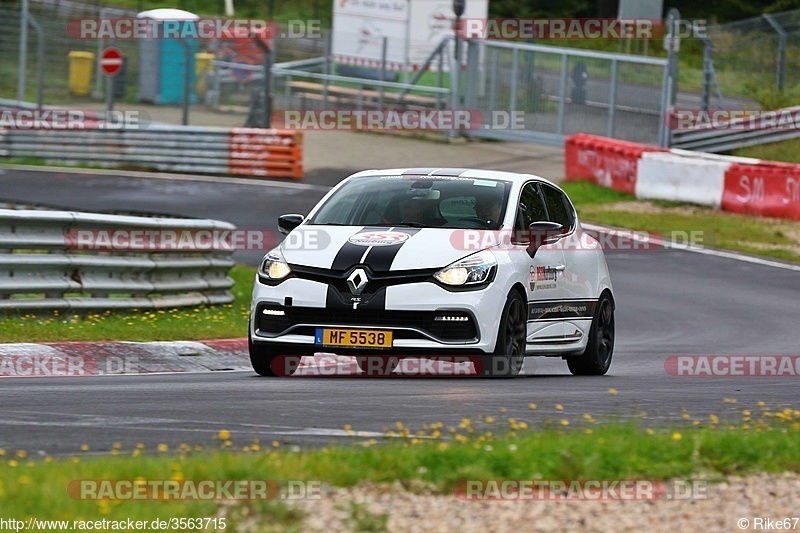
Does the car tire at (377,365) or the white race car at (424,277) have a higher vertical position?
the white race car at (424,277)

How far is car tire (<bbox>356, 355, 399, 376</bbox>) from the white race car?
0.04m

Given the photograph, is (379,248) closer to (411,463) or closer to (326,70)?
(411,463)

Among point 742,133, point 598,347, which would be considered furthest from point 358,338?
point 742,133

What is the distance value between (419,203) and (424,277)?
3.66 feet

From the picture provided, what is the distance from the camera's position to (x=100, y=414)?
7977mm

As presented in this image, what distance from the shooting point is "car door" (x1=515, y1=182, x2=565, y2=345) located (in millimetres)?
11109

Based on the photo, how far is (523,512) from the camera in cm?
585

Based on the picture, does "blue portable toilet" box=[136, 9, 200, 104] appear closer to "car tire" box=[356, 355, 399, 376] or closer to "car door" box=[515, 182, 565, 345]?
"car tire" box=[356, 355, 399, 376]

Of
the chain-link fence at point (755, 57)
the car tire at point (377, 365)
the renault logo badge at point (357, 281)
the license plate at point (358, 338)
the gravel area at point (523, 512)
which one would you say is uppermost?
the chain-link fence at point (755, 57)

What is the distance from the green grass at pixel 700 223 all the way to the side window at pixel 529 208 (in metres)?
11.0

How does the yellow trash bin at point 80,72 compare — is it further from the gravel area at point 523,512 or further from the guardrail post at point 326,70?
the gravel area at point 523,512

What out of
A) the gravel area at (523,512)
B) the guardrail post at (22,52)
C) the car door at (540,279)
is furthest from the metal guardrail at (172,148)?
the gravel area at (523,512)

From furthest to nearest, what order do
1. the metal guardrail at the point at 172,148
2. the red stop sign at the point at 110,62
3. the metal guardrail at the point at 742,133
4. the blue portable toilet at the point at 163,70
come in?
the blue portable toilet at the point at 163,70, the red stop sign at the point at 110,62, the metal guardrail at the point at 742,133, the metal guardrail at the point at 172,148

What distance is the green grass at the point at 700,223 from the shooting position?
23.2 meters
